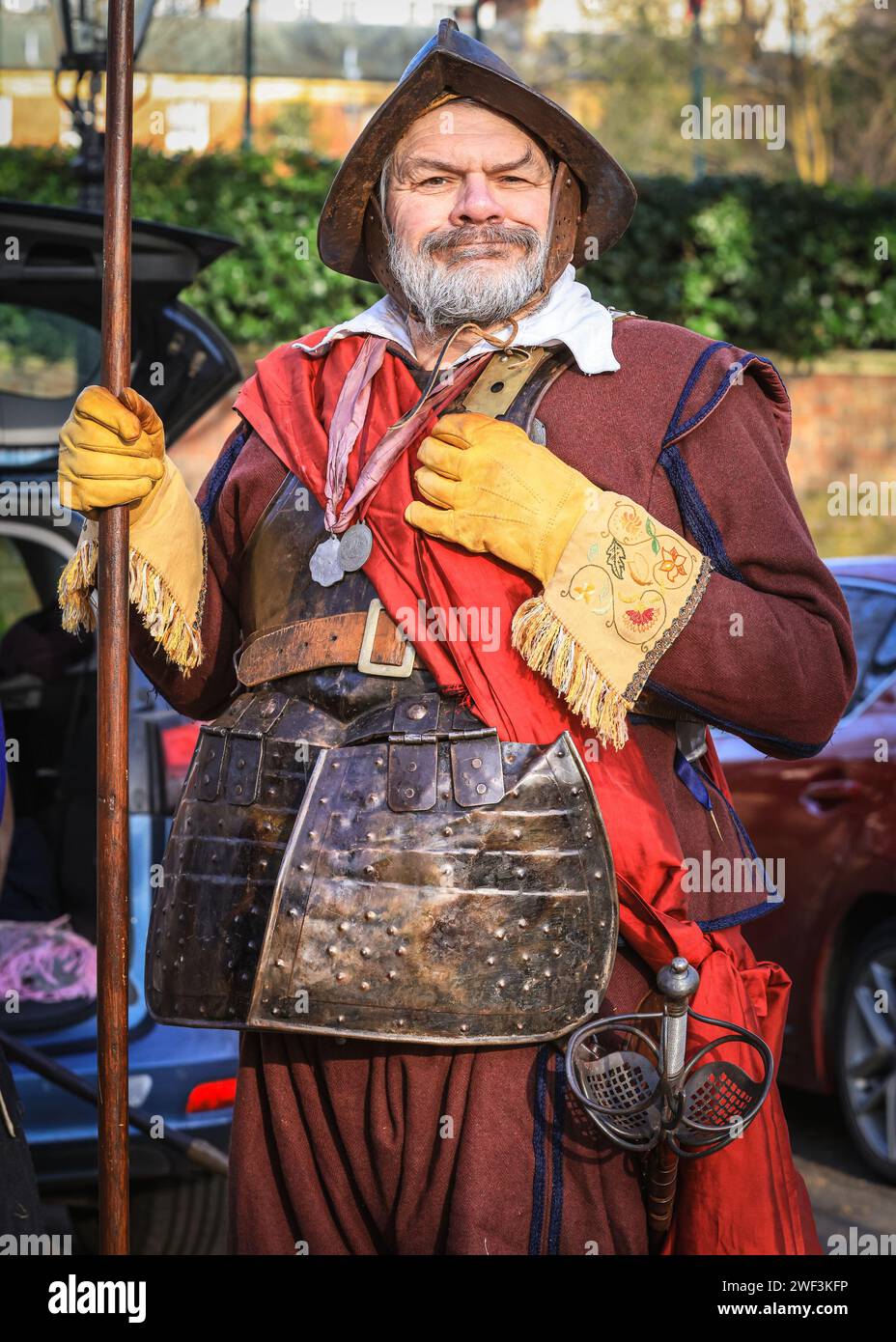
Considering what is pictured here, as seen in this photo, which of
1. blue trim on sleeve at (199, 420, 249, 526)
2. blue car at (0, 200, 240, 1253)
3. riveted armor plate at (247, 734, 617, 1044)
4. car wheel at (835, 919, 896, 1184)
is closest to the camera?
riveted armor plate at (247, 734, 617, 1044)

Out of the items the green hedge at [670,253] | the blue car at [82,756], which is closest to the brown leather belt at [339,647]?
the blue car at [82,756]

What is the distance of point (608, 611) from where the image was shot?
83.7 inches

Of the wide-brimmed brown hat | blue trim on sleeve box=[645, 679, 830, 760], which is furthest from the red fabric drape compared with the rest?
the wide-brimmed brown hat

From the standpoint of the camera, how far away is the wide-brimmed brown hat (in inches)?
92.1

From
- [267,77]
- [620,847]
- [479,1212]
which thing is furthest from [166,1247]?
[267,77]

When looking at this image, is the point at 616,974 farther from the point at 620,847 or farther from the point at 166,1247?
the point at 166,1247

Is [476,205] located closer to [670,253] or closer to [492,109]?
[492,109]

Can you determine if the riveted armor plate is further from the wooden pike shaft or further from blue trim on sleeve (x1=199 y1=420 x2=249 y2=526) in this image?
blue trim on sleeve (x1=199 y1=420 x2=249 y2=526)

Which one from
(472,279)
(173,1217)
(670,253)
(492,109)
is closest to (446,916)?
(472,279)

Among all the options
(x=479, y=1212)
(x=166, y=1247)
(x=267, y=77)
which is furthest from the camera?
(x=267, y=77)

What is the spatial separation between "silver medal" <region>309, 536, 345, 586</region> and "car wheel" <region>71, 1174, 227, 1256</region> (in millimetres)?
1796

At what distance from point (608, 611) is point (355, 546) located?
367 millimetres

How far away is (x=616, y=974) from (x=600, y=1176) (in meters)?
0.26

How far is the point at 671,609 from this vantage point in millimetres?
2111
